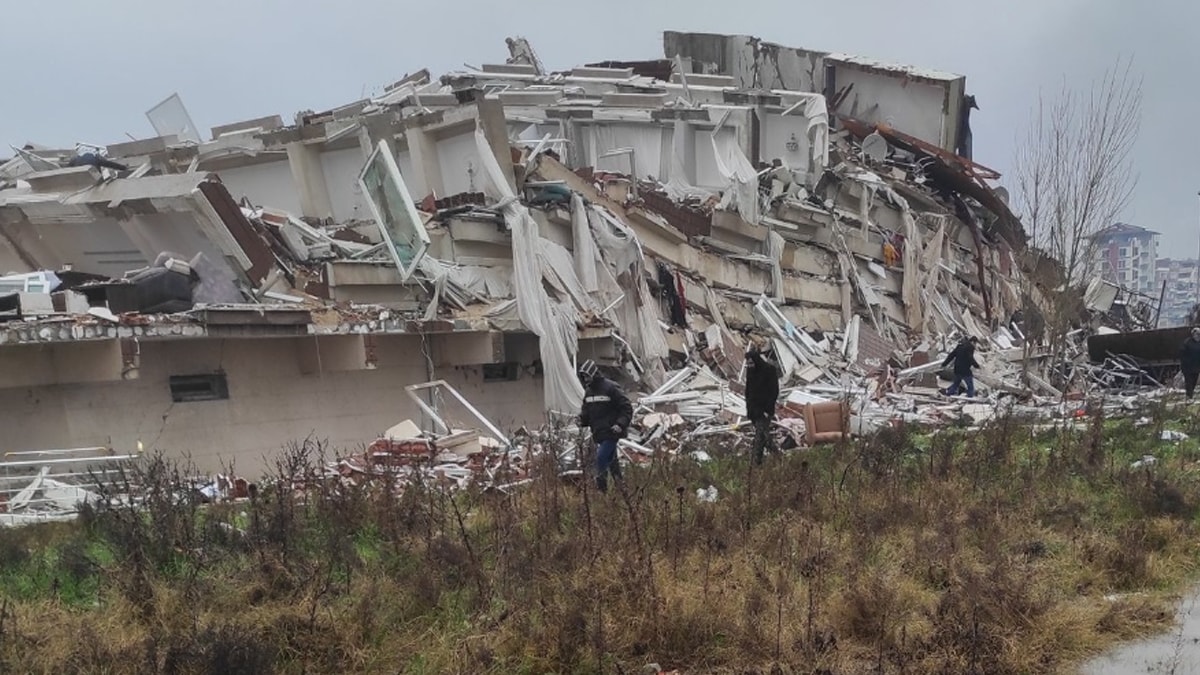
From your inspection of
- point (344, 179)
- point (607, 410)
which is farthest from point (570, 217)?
point (607, 410)

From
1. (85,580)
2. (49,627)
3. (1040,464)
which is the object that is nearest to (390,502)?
(85,580)

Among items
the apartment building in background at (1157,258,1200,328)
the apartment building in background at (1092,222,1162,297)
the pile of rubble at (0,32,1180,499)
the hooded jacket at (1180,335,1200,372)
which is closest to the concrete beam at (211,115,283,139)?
the pile of rubble at (0,32,1180,499)

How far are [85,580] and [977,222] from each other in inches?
1103

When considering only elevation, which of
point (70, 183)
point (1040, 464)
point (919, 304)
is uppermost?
point (70, 183)

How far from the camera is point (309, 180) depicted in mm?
18062

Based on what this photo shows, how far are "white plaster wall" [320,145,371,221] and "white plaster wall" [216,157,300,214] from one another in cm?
66

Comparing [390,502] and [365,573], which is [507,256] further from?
[365,573]

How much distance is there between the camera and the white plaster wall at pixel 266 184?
18.4 metres

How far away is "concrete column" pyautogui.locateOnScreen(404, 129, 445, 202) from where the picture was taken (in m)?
16.9

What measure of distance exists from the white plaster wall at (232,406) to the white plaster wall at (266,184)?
18.7ft

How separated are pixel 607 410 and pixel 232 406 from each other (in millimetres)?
5314

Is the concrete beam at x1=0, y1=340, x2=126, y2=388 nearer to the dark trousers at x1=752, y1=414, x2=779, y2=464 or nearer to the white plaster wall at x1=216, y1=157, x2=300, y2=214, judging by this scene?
Answer: the dark trousers at x1=752, y1=414, x2=779, y2=464

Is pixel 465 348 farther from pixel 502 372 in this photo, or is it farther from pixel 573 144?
pixel 573 144

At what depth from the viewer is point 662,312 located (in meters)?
18.5
